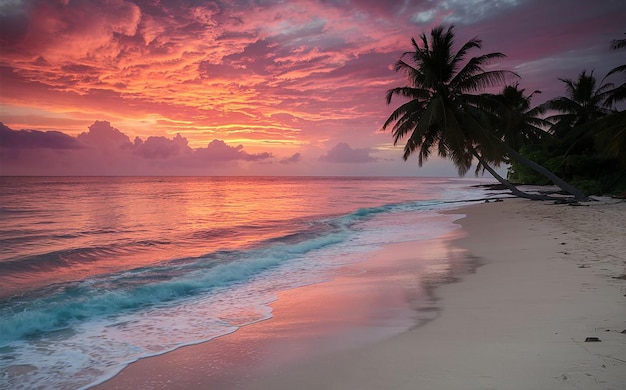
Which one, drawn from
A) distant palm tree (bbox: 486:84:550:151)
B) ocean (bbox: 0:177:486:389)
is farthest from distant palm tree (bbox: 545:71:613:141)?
ocean (bbox: 0:177:486:389)

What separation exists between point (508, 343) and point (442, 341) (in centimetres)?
66

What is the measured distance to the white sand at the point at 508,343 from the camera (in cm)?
322

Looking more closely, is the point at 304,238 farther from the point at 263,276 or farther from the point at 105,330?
the point at 105,330

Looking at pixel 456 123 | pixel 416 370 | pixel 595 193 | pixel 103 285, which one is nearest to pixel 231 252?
pixel 103 285

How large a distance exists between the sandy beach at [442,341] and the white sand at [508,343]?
0.01m

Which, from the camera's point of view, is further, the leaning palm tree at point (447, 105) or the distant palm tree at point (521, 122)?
the distant palm tree at point (521, 122)

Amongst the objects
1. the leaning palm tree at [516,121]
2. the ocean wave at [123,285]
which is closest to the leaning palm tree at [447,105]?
the leaning palm tree at [516,121]

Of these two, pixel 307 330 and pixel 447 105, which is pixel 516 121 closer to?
pixel 447 105

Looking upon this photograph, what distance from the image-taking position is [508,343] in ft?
12.8

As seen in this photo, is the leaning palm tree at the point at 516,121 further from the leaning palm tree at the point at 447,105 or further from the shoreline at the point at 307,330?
the shoreline at the point at 307,330

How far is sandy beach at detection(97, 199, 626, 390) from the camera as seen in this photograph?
3340 mm

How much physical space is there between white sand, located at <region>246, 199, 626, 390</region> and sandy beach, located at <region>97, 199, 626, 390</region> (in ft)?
0.04

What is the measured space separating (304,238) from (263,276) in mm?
6017

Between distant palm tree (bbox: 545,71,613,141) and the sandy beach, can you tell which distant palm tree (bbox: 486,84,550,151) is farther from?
the sandy beach
